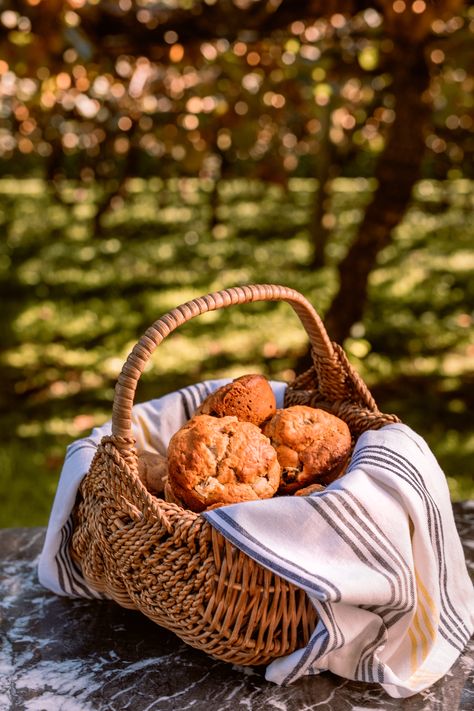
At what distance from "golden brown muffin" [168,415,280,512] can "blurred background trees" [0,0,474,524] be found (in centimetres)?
178

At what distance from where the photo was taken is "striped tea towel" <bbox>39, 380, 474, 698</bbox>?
1408 millimetres

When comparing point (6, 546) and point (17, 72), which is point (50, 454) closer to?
point (17, 72)

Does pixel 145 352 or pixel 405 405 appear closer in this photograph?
pixel 145 352

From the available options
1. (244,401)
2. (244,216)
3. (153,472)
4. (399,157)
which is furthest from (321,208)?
(153,472)

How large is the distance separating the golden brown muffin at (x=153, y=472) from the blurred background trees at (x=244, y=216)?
1649mm

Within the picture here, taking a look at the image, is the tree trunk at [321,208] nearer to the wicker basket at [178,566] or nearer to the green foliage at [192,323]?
the green foliage at [192,323]

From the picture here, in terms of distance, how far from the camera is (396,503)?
4.99ft

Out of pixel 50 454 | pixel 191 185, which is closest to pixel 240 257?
pixel 50 454

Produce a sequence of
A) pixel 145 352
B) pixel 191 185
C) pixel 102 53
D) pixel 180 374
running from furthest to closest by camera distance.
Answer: pixel 191 185
pixel 180 374
pixel 102 53
pixel 145 352

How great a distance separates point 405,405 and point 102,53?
279cm

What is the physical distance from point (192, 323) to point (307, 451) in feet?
16.6

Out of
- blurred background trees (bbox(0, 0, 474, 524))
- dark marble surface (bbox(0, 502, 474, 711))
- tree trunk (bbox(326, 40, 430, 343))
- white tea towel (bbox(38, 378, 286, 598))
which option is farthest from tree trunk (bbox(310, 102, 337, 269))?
dark marble surface (bbox(0, 502, 474, 711))

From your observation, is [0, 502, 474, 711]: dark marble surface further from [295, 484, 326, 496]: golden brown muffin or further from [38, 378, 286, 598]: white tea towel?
[295, 484, 326, 496]: golden brown muffin

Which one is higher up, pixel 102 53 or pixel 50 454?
pixel 102 53
